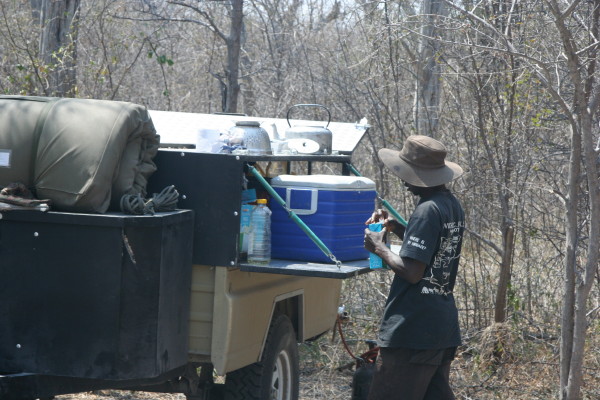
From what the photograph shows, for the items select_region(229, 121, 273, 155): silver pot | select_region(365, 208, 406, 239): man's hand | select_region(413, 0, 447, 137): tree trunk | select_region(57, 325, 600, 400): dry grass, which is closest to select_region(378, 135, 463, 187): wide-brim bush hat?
select_region(365, 208, 406, 239): man's hand

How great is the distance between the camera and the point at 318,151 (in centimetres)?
509

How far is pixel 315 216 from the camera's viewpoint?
4508 millimetres

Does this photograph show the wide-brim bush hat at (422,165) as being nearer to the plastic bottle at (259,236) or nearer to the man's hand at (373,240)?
the man's hand at (373,240)

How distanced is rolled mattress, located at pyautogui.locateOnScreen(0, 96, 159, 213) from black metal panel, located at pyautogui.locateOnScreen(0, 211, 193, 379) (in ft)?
0.49

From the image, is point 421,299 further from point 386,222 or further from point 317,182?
point 317,182

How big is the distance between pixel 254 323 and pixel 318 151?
1.17m

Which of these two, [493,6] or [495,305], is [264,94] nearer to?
[493,6]

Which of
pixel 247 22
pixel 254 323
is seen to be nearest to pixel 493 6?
pixel 254 323

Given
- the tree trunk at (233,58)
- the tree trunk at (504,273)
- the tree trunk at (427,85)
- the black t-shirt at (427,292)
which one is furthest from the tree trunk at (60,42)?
the black t-shirt at (427,292)

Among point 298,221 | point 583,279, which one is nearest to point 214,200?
point 298,221

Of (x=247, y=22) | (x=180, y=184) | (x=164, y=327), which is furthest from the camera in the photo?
(x=247, y=22)

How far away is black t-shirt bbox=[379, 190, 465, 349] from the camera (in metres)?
4.00

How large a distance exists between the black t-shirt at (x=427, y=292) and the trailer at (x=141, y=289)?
12.7 inches

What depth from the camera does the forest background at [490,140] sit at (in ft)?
17.2
